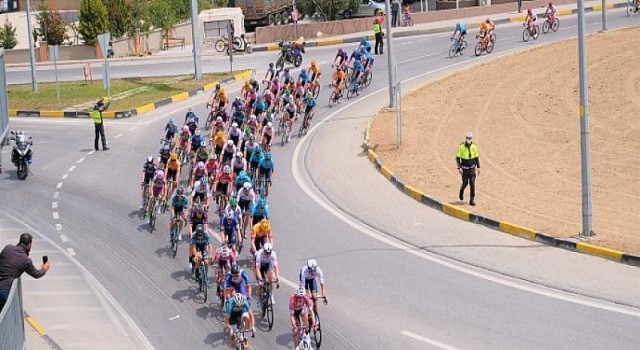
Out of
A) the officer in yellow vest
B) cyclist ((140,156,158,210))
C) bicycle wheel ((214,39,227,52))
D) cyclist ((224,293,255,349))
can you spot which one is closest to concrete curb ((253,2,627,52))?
bicycle wheel ((214,39,227,52))

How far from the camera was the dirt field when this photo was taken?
87.1ft

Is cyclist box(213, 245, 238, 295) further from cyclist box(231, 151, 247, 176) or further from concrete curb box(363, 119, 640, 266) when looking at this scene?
concrete curb box(363, 119, 640, 266)

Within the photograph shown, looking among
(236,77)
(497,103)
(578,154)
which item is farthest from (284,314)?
(236,77)

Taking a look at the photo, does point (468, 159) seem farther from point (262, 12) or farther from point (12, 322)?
point (262, 12)

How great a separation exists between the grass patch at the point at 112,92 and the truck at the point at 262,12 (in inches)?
695

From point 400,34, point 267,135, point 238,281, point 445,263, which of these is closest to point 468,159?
point 445,263

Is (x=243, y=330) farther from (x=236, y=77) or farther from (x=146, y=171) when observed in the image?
(x=236, y=77)

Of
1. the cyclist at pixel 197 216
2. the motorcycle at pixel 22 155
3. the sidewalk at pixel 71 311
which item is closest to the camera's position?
the sidewalk at pixel 71 311

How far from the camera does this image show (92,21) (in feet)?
212

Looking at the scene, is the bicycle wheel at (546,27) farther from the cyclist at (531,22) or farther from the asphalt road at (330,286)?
the asphalt road at (330,286)

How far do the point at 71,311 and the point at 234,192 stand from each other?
6.59 meters

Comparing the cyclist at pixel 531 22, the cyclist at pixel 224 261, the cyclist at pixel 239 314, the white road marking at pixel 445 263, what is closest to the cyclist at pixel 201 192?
the white road marking at pixel 445 263

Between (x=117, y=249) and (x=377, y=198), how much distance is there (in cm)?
672

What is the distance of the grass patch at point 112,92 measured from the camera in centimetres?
4391
